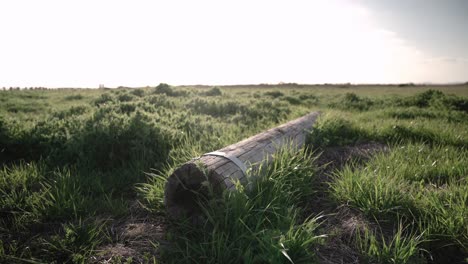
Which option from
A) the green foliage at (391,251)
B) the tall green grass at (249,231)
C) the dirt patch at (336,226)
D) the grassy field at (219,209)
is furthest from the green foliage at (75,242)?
the green foliage at (391,251)

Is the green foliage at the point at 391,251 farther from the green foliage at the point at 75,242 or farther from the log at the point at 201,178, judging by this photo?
the green foliage at the point at 75,242

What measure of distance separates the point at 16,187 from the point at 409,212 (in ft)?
16.2

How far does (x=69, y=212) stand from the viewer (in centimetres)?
354

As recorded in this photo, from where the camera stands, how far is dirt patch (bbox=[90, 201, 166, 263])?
280 cm

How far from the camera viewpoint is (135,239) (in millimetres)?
3082

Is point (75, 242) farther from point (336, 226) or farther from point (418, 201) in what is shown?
point (418, 201)

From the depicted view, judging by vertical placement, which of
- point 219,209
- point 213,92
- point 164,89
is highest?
point 164,89

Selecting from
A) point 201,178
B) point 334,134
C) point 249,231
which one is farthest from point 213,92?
point 249,231

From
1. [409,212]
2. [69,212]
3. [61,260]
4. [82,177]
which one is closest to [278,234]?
[409,212]

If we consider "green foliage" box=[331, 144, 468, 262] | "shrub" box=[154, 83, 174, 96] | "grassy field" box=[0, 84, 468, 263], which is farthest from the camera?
"shrub" box=[154, 83, 174, 96]

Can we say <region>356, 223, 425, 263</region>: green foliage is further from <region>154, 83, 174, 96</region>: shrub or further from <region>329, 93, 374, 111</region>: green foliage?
<region>329, 93, 374, 111</region>: green foliage

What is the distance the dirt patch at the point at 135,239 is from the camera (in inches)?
110

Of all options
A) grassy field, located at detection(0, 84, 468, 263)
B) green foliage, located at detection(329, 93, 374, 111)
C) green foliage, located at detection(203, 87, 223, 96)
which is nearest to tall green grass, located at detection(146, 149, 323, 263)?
grassy field, located at detection(0, 84, 468, 263)

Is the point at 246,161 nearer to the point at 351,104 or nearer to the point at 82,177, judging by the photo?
the point at 82,177
